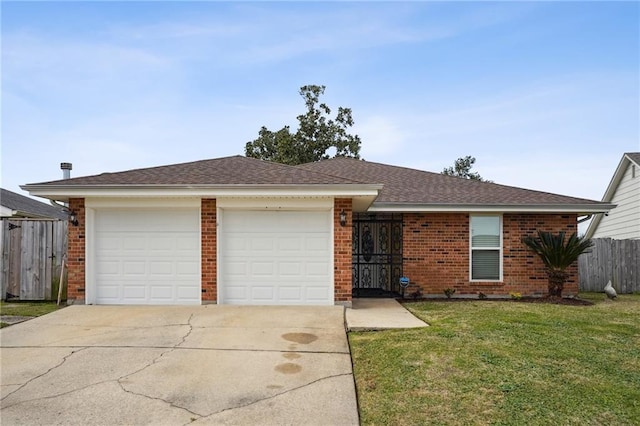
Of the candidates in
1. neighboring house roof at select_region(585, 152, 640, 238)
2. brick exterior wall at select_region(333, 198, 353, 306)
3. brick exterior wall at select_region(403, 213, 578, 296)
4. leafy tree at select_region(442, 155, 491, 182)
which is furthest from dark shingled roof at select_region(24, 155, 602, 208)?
leafy tree at select_region(442, 155, 491, 182)

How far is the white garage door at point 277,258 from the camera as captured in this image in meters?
9.07

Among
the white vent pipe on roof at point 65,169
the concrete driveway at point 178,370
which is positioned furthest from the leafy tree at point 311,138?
the concrete driveway at point 178,370

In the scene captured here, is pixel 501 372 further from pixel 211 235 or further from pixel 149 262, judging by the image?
pixel 149 262

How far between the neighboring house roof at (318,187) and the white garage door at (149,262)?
820 mm

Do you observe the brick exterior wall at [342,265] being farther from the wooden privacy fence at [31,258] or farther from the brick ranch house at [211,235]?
the wooden privacy fence at [31,258]

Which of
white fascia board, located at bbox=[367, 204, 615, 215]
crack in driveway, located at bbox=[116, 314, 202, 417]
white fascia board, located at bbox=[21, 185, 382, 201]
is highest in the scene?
white fascia board, located at bbox=[21, 185, 382, 201]

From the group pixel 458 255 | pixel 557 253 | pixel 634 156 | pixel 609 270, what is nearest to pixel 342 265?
pixel 458 255

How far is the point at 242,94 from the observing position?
1568 centimetres

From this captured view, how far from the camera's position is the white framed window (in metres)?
11.2

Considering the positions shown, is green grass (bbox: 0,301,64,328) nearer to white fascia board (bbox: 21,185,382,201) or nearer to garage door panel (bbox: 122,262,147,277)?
garage door panel (bbox: 122,262,147,277)

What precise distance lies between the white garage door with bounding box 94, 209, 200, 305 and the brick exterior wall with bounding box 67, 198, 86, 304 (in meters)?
0.27

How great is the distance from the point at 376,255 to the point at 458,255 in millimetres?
2232

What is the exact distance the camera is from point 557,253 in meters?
10.4

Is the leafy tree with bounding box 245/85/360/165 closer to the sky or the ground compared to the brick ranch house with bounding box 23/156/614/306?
closer to the sky
